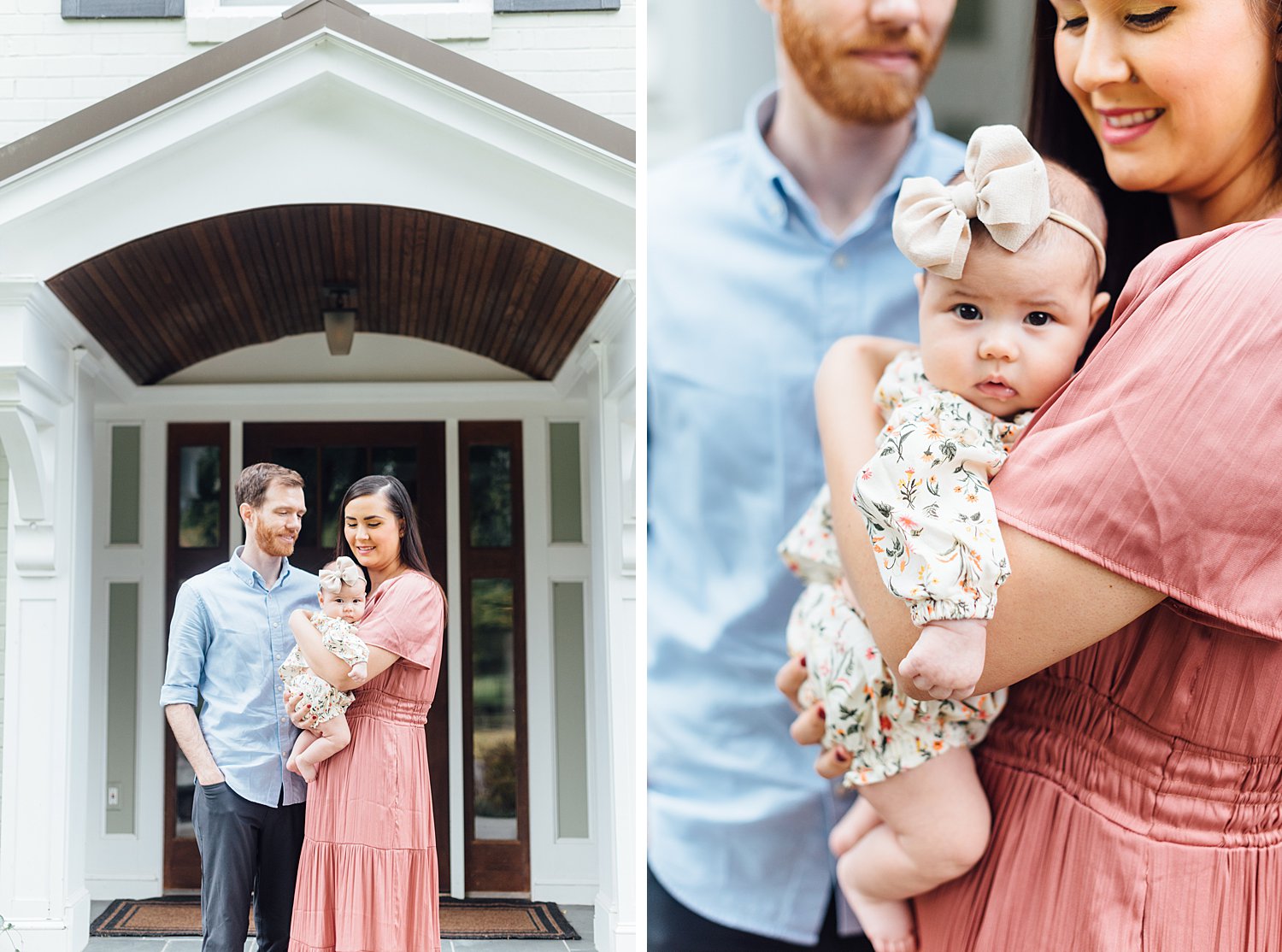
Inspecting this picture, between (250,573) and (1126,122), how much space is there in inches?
88.2

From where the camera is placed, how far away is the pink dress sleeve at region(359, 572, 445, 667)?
2.83 meters

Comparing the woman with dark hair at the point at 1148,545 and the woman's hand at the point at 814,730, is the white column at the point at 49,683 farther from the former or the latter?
the woman with dark hair at the point at 1148,545

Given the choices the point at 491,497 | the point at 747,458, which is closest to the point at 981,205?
the point at 747,458

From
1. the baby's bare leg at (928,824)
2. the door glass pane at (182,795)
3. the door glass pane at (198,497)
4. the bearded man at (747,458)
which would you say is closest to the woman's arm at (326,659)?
the bearded man at (747,458)

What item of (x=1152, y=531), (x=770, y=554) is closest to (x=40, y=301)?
(x=770, y=554)

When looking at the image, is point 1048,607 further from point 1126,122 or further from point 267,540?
point 267,540

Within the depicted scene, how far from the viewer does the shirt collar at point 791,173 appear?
2459 mm

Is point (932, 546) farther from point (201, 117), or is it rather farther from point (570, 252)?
point (201, 117)

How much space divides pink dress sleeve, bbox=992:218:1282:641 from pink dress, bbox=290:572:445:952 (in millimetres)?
1719

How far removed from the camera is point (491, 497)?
5094 millimetres

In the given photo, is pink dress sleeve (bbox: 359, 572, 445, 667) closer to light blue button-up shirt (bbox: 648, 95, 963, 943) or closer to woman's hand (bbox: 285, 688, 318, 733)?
woman's hand (bbox: 285, 688, 318, 733)

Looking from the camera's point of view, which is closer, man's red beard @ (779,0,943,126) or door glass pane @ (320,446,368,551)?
man's red beard @ (779,0,943,126)

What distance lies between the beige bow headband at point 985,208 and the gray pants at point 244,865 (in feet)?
6.98

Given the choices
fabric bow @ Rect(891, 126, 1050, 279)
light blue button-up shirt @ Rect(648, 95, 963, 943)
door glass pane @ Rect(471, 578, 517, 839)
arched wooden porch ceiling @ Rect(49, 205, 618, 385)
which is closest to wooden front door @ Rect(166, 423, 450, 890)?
door glass pane @ Rect(471, 578, 517, 839)
